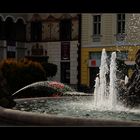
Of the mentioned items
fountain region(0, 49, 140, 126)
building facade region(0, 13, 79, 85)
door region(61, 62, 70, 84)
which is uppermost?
building facade region(0, 13, 79, 85)

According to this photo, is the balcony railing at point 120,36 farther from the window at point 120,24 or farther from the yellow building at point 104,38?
the window at point 120,24

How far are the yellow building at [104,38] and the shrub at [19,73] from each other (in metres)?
16.1

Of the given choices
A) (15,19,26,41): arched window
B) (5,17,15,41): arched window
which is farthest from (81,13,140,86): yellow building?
(5,17,15,41): arched window

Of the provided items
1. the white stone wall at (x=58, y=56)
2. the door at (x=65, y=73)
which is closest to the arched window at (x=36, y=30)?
the white stone wall at (x=58, y=56)

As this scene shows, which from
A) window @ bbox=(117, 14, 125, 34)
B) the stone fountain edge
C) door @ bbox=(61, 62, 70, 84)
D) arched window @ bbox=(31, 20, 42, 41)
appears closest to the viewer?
the stone fountain edge

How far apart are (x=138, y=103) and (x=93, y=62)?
26317 millimetres

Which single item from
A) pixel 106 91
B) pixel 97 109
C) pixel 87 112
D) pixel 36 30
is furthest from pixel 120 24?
pixel 87 112

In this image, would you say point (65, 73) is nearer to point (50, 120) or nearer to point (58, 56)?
point (58, 56)

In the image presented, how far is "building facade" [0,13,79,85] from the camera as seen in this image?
42.6 meters

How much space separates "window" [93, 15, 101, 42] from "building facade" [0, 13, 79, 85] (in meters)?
1.97

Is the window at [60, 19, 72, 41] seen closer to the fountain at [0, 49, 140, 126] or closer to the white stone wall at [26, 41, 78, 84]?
the white stone wall at [26, 41, 78, 84]

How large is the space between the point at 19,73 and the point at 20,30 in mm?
26877

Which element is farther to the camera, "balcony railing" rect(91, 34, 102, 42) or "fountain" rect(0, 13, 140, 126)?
"balcony railing" rect(91, 34, 102, 42)
